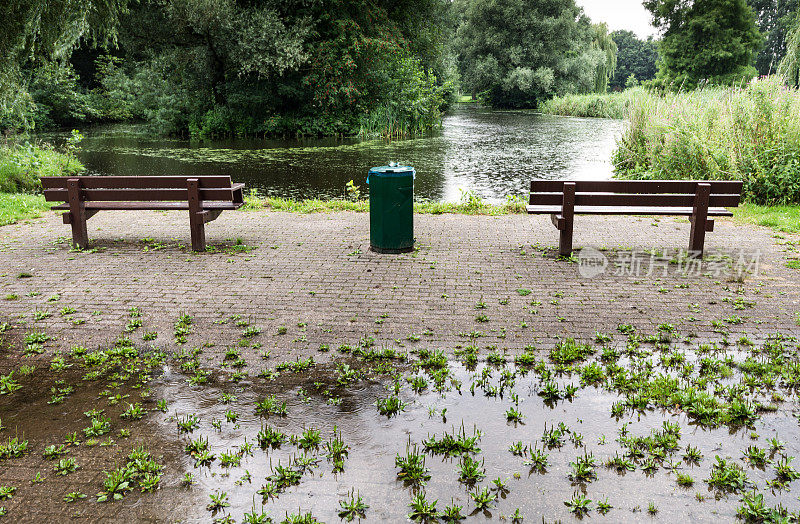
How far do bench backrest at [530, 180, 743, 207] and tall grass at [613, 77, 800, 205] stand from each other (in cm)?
413

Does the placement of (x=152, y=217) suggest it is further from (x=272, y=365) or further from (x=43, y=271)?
(x=272, y=365)

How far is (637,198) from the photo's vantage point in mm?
7434

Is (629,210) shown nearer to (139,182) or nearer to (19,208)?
(139,182)

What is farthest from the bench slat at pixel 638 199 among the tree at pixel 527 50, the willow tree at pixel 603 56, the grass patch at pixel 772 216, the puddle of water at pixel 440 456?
the willow tree at pixel 603 56

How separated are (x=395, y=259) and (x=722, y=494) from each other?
485cm

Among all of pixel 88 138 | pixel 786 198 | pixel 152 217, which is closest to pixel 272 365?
pixel 152 217

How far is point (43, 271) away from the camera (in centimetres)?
705

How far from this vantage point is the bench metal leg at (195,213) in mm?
7770

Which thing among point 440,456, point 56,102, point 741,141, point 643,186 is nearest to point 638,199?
point 643,186

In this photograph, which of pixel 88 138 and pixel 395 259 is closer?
pixel 395 259

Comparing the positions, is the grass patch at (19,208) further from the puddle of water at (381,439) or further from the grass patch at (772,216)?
the grass patch at (772,216)

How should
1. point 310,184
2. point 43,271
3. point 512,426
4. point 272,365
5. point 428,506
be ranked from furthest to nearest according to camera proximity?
1. point 310,184
2. point 43,271
3. point 272,365
4. point 512,426
5. point 428,506

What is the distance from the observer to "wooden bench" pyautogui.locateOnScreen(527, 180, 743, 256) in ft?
24.2

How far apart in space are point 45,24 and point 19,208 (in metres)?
4.20
